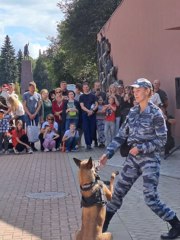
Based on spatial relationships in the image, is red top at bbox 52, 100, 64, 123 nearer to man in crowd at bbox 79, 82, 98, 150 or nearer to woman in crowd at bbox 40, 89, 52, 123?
woman in crowd at bbox 40, 89, 52, 123

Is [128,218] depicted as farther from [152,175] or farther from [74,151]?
[74,151]

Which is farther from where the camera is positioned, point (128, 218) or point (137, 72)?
point (137, 72)

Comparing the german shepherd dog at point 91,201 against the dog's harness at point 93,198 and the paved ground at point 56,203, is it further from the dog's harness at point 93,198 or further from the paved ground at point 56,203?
the paved ground at point 56,203

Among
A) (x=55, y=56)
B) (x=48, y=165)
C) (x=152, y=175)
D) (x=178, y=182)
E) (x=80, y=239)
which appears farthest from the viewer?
(x=55, y=56)

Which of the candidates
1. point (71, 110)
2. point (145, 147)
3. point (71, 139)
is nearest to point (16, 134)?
point (71, 139)

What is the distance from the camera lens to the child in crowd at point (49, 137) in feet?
52.5

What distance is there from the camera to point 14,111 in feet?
53.3

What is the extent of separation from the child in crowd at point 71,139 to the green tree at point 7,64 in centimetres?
8512

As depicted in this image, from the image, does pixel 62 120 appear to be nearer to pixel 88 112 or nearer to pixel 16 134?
pixel 88 112

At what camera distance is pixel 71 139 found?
15883mm

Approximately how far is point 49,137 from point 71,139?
690 mm

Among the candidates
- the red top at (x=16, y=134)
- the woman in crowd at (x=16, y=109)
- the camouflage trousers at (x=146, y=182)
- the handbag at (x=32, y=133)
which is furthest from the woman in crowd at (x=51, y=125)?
the camouflage trousers at (x=146, y=182)

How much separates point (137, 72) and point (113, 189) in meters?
13.0

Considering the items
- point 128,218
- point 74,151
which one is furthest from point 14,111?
point 128,218
